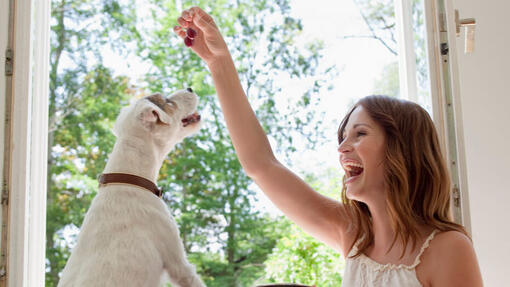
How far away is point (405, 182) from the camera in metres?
1.22

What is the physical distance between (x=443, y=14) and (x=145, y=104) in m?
0.95

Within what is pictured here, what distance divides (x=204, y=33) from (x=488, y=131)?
1333mm

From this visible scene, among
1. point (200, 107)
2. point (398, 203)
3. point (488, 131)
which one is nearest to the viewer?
point (398, 203)

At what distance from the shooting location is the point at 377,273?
1.23 metres

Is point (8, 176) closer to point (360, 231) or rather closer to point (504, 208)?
point (360, 231)

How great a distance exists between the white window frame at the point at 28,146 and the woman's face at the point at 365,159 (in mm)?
1179

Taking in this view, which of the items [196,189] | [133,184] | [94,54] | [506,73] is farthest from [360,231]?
[94,54]

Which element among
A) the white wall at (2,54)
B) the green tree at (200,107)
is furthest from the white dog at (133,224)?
the green tree at (200,107)

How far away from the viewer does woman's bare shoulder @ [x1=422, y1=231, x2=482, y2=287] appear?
1.08 m

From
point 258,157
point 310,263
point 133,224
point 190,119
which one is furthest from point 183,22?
point 310,263

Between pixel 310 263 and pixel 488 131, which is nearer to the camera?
pixel 488 131

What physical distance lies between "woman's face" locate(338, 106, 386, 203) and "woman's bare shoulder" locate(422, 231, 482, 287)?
0.63 ft

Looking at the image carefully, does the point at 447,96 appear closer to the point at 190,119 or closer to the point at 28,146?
the point at 190,119

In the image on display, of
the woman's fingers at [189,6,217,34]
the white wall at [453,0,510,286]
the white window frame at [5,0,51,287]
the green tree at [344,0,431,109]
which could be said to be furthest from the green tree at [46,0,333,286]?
the woman's fingers at [189,6,217,34]
